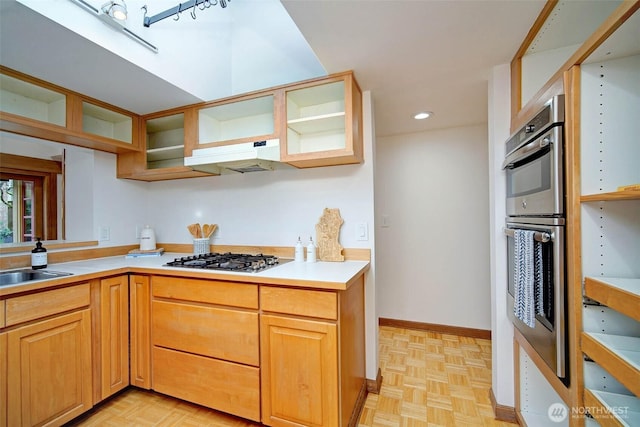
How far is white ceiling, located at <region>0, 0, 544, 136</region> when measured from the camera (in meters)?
1.18

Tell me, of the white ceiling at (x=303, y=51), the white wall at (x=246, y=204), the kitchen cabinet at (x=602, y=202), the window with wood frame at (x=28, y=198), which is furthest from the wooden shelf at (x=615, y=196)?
the window with wood frame at (x=28, y=198)

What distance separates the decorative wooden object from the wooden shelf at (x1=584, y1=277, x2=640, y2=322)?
1.25 metres

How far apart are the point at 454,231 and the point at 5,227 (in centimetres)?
373

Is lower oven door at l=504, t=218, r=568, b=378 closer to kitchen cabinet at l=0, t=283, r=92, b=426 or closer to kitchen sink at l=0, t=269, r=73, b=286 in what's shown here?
kitchen cabinet at l=0, t=283, r=92, b=426

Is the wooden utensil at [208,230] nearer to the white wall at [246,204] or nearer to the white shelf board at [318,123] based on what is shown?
the white wall at [246,204]

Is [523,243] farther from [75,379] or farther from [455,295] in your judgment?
[75,379]

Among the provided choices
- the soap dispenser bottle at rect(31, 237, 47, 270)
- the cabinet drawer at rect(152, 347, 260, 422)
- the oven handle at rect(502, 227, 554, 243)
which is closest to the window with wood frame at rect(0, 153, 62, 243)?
the soap dispenser bottle at rect(31, 237, 47, 270)

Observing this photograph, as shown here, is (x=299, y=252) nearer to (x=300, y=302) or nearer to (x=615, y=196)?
(x=300, y=302)

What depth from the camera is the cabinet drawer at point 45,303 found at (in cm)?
130

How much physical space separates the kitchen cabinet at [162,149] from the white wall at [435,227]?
186 centimetres

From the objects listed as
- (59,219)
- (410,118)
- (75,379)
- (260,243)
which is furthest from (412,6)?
(59,219)

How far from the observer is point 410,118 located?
2412mm

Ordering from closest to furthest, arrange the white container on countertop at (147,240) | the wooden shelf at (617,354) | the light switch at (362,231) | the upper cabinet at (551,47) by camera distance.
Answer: the wooden shelf at (617,354) < the upper cabinet at (551,47) < the light switch at (362,231) < the white container on countertop at (147,240)

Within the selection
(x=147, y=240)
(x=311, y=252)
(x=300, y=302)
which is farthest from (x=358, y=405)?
(x=147, y=240)
